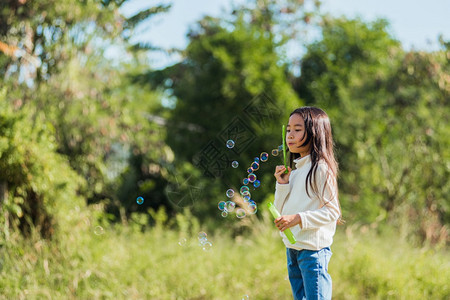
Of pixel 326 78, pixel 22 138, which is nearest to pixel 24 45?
pixel 22 138

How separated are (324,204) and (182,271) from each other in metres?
2.76

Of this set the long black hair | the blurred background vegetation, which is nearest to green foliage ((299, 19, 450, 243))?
Answer: the blurred background vegetation

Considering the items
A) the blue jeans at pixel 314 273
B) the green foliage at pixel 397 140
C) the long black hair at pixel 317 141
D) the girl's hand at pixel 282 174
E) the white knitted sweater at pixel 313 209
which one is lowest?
the green foliage at pixel 397 140

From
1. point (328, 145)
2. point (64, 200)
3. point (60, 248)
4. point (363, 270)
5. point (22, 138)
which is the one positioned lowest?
point (363, 270)

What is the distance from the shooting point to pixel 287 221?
234cm

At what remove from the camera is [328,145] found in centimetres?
264

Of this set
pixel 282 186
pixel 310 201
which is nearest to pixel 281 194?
pixel 282 186

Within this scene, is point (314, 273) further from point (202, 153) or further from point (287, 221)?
point (202, 153)

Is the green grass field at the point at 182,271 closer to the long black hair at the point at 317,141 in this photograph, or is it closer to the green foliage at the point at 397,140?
the green foliage at the point at 397,140

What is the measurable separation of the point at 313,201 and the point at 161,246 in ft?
11.6

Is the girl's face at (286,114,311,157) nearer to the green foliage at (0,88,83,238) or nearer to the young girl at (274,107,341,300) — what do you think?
the young girl at (274,107,341,300)

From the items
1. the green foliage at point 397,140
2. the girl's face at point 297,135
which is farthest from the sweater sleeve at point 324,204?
the green foliage at point 397,140

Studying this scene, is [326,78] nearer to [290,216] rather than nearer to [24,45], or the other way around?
[24,45]

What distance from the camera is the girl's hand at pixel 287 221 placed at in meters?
2.34
